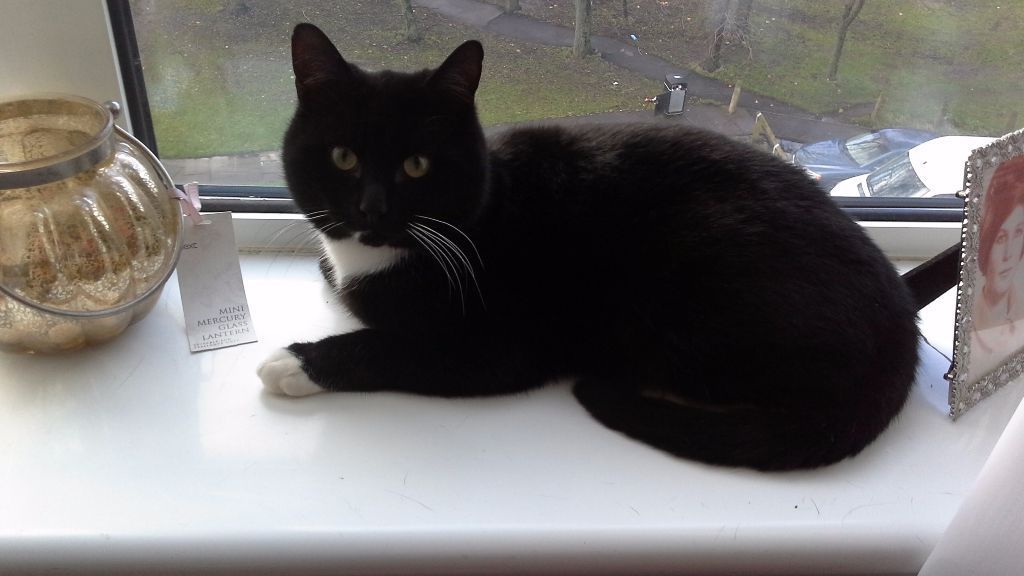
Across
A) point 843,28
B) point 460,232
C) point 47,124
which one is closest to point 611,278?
point 460,232

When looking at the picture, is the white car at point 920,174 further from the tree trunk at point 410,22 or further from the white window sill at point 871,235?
the tree trunk at point 410,22

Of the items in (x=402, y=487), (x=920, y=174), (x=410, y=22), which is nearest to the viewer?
(x=402, y=487)

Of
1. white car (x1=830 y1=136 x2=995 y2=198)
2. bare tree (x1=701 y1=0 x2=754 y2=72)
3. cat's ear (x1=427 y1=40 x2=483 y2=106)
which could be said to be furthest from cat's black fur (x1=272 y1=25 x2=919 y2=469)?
white car (x1=830 y1=136 x2=995 y2=198)

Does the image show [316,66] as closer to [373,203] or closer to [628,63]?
[373,203]

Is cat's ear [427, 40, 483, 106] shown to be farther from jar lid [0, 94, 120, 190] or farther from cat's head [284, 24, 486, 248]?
jar lid [0, 94, 120, 190]

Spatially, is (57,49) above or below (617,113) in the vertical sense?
above

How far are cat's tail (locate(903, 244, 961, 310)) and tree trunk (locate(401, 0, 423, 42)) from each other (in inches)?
26.6

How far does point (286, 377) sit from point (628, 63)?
621 millimetres

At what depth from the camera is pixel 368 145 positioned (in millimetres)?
837

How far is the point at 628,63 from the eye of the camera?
3.72ft

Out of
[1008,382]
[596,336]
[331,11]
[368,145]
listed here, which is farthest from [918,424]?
[331,11]

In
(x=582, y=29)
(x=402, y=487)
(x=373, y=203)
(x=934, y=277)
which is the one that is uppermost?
(x=582, y=29)

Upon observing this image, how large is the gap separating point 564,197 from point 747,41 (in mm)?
406

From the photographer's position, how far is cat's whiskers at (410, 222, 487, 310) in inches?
34.5
